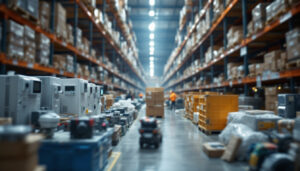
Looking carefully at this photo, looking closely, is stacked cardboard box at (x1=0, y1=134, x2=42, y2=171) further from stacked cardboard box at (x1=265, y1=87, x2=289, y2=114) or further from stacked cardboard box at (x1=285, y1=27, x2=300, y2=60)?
stacked cardboard box at (x1=265, y1=87, x2=289, y2=114)

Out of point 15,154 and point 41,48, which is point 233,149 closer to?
point 15,154

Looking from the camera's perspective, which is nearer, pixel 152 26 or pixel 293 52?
pixel 293 52

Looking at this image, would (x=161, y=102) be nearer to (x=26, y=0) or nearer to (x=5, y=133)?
(x=26, y=0)

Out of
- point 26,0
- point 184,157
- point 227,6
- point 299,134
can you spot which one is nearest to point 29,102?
point 26,0

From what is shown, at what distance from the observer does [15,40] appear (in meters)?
4.24

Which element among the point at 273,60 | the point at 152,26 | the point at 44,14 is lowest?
the point at 273,60

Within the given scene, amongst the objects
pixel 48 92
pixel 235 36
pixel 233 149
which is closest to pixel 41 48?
pixel 48 92

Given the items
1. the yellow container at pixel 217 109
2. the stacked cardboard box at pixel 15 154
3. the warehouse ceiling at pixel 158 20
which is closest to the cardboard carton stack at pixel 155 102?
the yellow container at pixel 217 109

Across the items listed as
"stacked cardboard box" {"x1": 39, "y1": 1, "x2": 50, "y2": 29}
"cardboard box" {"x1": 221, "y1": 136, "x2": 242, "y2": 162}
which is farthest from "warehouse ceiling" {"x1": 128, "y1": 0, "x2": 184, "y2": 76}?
"cardboard box" {"x1": 221, "y1": 136, "x2": 242, "y2": 162}

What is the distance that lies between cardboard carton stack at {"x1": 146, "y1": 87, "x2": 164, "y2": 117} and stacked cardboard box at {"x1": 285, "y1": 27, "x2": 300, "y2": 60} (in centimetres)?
698

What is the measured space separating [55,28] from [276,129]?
21.2 ft

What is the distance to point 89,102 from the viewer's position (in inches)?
267

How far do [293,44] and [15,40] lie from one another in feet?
19.3

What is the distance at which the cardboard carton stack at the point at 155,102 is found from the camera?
10812 mm
